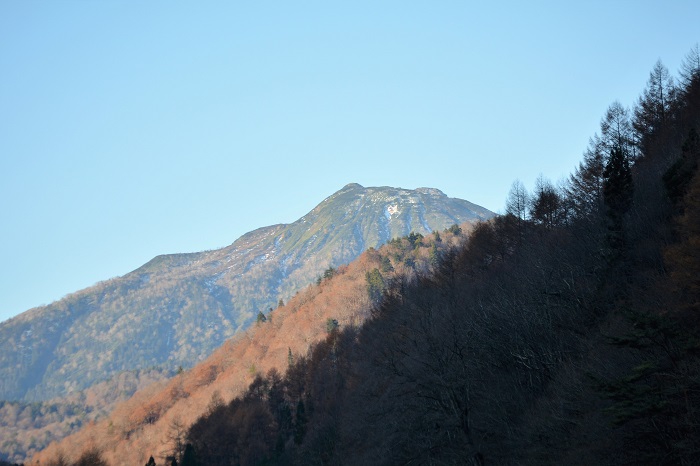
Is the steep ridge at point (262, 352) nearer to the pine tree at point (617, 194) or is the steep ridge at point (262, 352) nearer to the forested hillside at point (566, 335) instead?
the forested hillside at point (566, 335)

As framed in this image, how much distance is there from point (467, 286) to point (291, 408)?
52.7 meters

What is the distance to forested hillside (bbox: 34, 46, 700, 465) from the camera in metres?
20.6

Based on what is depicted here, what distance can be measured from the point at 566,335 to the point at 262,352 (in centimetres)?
13598

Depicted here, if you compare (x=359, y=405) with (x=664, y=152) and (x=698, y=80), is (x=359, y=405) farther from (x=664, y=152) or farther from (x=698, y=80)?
(x=698, y=80)

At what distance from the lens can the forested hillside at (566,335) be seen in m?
20.6

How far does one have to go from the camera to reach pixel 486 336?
44.2 meters

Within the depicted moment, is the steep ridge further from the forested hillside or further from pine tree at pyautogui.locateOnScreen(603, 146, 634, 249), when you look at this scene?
pine tree at pyautogui.locateOnScreen(603, 146, 634, 249)

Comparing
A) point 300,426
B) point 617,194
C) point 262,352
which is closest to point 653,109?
point 617,194

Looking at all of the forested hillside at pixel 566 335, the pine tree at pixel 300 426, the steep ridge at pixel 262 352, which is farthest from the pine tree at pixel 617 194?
the steep ridge at pixel 262 352

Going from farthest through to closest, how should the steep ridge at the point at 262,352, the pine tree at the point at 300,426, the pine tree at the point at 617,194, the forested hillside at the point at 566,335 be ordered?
the steep ridge at the point at 262,352 < the pine tree at the point at 300,426 < the pine tree at the point at 617,194 < the forested hillside at the point at 566,335

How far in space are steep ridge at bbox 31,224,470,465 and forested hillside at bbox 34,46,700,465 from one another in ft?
195

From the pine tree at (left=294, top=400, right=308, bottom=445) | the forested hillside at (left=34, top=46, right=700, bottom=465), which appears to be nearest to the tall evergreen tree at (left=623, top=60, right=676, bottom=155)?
the forested hillside at (left=34, top=46, right=700, bottom=465)

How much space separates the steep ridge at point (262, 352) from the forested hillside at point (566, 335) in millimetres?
59338

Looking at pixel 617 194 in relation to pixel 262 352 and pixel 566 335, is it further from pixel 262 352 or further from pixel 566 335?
pixel 262 352
